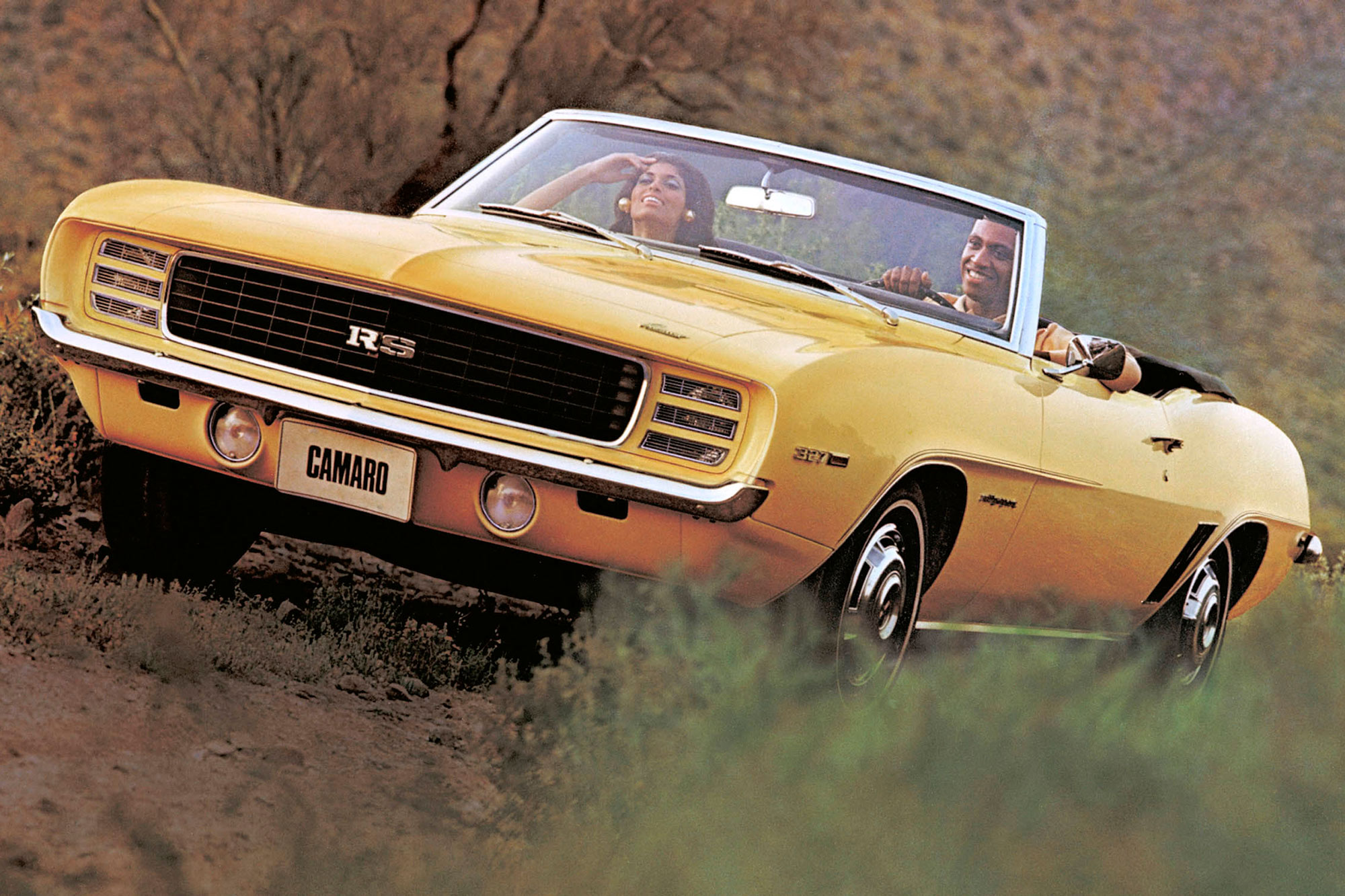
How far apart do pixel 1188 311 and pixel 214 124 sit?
1395 centimetres

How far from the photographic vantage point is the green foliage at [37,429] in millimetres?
6438

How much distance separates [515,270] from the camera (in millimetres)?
4230

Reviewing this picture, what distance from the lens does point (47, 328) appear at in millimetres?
4512

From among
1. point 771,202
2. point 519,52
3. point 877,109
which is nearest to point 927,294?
point 771,202

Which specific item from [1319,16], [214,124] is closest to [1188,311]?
[1319,16]

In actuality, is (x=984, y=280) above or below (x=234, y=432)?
above

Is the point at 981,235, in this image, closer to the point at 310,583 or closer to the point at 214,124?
the point at 310,583

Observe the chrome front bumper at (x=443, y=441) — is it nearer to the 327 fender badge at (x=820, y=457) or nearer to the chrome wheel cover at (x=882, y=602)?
the 327 fender badge at (x=820, y=457)

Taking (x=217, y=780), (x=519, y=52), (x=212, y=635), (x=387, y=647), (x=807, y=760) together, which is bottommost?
(x=387, y=647)

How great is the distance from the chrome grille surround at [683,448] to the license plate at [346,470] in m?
0.57

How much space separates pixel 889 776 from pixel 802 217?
2473 mm

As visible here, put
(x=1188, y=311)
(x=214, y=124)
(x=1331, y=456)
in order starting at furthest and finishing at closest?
1. (x=1188, y=311)
2. (x=1331, y=456)
3. (x=214, y=124)

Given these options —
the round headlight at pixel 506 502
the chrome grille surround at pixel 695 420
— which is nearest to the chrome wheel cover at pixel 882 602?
the chrome grille surround at pixel 695 420

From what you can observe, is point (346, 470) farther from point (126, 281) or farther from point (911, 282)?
point (911, 282)
